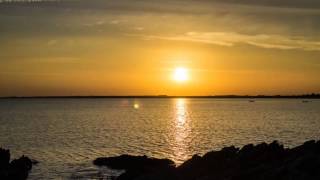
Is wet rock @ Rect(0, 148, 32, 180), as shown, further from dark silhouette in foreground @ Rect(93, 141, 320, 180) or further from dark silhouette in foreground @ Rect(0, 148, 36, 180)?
dark silhouette in foreground @ Rect(93, 141, 320, 180)

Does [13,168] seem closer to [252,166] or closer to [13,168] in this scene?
[13,168]

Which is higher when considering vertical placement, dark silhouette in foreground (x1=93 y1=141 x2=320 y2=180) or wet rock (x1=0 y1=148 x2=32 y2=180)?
dark silhouette in foreground (x1=93 y1=141 x2=320 y2=180)

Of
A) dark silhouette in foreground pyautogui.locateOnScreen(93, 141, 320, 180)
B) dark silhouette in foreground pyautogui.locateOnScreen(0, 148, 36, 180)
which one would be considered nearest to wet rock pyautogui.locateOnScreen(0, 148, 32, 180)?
dark silhouette in foreground pyautogui.locateOnScreen(0, 148, 36, 180)

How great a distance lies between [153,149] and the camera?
6731cm

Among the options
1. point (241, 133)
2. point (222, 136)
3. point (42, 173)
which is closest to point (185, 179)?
point (42, 173)

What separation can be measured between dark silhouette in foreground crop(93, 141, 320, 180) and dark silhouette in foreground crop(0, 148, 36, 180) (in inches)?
385

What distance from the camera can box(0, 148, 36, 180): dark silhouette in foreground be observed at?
133 ft

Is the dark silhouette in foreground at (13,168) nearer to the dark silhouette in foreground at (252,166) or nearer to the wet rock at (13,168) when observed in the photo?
the wet rock at (13,168)

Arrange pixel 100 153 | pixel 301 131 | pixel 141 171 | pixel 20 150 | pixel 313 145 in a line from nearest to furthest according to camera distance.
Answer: pixel 313 145
pixel 141 171
pixel 100 153
pixel 20 150
pixel 301 131

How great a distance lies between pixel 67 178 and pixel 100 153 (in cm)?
1939

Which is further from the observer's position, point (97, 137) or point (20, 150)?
point (97, 137)

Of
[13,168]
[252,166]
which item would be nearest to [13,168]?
[13,168]

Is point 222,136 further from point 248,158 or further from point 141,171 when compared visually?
point 248,158

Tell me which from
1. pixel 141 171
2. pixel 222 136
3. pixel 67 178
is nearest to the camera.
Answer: pixel 141 171
